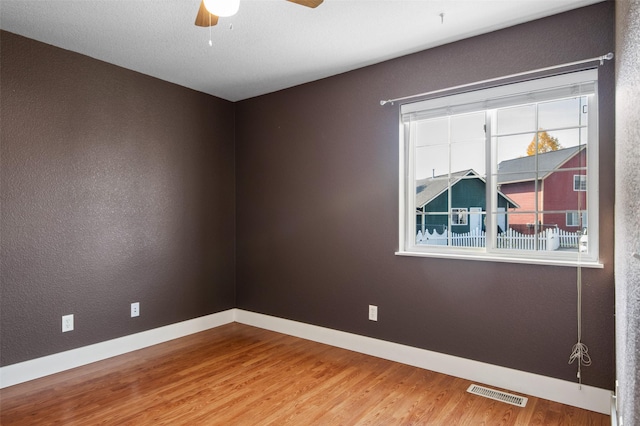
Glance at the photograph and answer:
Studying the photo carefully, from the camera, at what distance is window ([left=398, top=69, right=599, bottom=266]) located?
98.2 inches

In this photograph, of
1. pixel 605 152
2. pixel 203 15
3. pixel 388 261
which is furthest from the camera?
pixel 388 261

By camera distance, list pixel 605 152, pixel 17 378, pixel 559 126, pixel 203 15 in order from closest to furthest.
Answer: pixel 203 15
pixel 605 152
pixel 559 126
pixel 17 378

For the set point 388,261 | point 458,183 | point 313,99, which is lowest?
point 388,261

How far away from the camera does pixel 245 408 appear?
241 centimetres

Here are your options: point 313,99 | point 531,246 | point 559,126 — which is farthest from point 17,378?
point 559,126

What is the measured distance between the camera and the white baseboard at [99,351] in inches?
109

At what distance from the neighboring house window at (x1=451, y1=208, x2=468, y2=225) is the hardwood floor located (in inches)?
44.6

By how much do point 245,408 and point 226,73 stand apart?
2696mm

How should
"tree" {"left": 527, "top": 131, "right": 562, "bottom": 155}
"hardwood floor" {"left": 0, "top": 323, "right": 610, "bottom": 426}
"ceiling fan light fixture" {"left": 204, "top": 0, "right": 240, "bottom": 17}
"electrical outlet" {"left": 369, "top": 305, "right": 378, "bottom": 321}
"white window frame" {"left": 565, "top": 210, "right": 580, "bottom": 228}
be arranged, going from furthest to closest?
1. "electrical outlet" {"left": 369, "top": 305, "right": 378, "bottom": 321}
2. "tree" {"left": 527, "top": 131, "right": 562, "bottom": 155}
3. "white window frame" {"left": 565, "top": 210, "right": 580, "bottom": 228}
4. "hardwood floor" {"left": 0, "top": 323, "right": 610, "bottom": 426}
5. "ceiling fan light fixture" {"left": 204, "top": 0, "right": 240, "bottom": 17}

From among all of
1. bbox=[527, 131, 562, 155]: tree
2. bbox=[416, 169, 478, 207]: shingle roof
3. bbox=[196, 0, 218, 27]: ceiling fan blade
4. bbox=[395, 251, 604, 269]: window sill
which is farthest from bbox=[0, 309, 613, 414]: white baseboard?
bbox=[196, 0, 218, 27]: ceiling fan blade

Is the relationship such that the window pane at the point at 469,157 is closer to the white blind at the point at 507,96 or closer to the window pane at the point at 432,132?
the window pane at the point at 432,132

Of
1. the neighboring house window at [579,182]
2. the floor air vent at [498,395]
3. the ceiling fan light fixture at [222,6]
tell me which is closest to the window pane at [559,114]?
the neighboring house window at [579,182]

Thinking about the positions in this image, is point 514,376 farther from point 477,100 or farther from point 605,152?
point 477,100

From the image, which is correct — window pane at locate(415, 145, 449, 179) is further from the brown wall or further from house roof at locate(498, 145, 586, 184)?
house roof at locate(498, 145, 586, 184)
